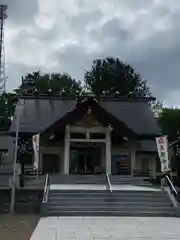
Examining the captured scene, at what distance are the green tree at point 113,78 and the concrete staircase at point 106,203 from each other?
35717 mm

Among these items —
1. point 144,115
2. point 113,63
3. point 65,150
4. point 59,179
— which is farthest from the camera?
point 113,63

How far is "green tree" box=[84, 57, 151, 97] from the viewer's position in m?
A: 55.9

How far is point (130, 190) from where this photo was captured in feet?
64.8

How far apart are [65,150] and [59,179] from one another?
15.3 feet

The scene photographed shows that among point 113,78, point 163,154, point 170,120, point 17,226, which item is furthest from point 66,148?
point 113,78

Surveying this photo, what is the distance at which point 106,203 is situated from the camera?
59.2 ft

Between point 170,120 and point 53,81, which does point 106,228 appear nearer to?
point 170,120

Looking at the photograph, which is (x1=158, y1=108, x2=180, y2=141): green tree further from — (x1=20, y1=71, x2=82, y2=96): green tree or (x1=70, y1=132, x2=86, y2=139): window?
(x1=70, y1=132, x2=86, y2=139): window

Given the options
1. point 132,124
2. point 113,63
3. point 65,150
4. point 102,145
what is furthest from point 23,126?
point 113,63

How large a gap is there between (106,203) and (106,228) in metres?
5.32

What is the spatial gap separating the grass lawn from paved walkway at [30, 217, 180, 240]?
0.25 meters

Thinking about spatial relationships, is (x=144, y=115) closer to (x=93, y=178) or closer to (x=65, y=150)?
(x=65, y=150)

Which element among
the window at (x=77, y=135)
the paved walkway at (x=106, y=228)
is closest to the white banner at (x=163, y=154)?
the paved walkway at (x=106, y=228)

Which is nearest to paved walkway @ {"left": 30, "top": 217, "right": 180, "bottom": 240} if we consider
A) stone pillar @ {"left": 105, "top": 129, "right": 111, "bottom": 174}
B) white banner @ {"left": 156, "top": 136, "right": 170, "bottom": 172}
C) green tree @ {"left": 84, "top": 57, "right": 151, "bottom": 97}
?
white banner @ {"left": 156, "top": 136, "right": 170, "bottom": 172}
